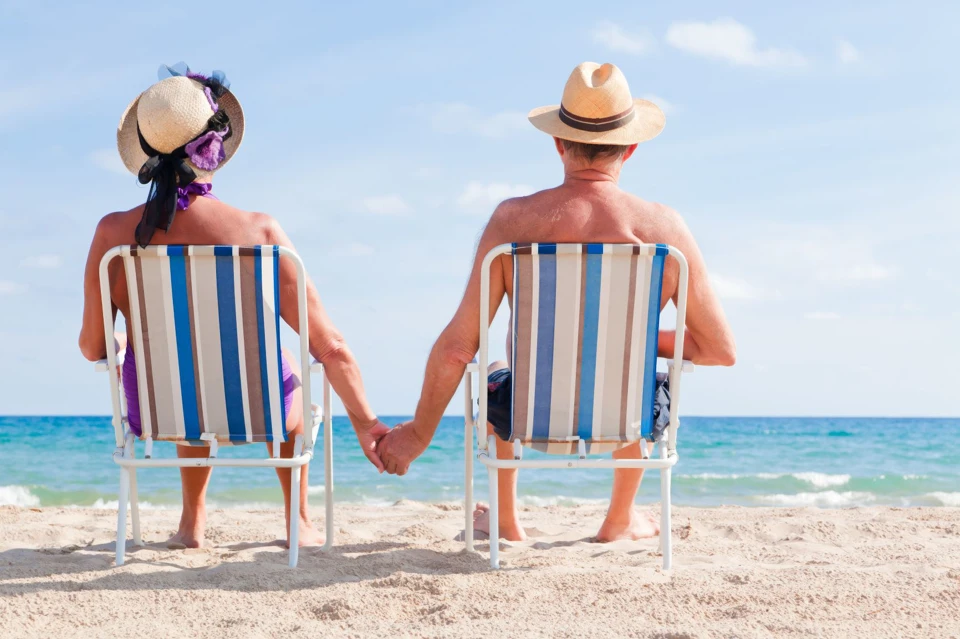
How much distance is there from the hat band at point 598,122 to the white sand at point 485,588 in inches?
63.0

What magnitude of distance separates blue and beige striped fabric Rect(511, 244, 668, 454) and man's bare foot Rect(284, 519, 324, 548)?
111 centimetres

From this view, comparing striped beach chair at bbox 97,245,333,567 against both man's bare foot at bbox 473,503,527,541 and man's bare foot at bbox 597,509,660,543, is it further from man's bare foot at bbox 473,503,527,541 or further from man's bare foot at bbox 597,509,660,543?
man's bare foot at bbox 597,509,660,543

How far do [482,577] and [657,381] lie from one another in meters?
1.07

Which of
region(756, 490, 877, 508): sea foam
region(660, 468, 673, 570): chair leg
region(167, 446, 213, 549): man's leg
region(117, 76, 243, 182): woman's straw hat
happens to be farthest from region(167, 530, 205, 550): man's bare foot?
region(756, 490, 877, 508): sea foam

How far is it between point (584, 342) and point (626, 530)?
1.20 m

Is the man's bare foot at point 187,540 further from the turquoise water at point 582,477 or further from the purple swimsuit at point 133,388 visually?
the turquoise water at point 582,477

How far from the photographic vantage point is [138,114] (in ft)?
10.3

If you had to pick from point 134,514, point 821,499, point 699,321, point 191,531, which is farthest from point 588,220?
point 821,499

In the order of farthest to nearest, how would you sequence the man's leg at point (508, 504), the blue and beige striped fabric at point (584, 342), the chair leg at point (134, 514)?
the man's leg at point (508, 504) → the chair leg at point (134, 514) → the blue and beige striped fabric at point (584, 342)

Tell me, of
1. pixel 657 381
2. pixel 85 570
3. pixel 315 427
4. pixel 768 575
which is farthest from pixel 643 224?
pixel 85 570

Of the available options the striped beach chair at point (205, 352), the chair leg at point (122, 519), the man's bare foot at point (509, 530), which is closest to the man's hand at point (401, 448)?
the striped beach chair at point (205, 352)

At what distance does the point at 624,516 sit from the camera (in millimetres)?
3748

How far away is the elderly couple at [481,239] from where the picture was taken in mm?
3043

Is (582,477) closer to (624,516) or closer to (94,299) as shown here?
(624,516)
